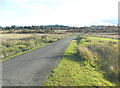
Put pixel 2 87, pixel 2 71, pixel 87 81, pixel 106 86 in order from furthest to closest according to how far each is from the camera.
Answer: pixel 2 71, pixel 87 81, pixel 106 86, pixel 2 87

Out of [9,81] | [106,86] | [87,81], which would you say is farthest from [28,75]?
[106,86]

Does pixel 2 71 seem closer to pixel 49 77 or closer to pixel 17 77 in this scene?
pixel 17 77

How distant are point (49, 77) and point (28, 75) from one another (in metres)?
1.54

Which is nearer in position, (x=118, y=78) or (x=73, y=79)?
(x=73, y=79)

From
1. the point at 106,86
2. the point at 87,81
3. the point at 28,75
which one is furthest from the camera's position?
the point at 28,75

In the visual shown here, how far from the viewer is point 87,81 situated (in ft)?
20.4

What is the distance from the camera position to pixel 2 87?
5395 mm

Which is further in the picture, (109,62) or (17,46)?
(17,46)

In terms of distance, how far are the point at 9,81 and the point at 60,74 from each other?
3.42 m

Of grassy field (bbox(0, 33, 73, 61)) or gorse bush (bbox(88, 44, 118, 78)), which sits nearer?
gorse bush (bbox(88, 44, 118, 78))

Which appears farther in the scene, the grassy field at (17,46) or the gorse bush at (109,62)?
the grassy field at (17,46)

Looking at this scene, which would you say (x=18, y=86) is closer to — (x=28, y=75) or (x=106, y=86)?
(x=28, y=75)

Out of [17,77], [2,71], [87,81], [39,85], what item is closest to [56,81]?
[39,85]

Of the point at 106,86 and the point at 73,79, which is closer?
the point at 106,86
